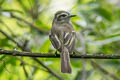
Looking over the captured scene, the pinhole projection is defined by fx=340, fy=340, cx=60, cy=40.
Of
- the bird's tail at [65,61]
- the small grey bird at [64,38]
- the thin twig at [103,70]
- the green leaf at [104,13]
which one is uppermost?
the green leaf at [104,13]

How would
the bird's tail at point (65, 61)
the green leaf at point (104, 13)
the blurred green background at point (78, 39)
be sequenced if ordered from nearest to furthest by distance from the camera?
the bird's tail at point (65, 61), the blurred green background at point (78, 39), the green leaf at point (104, 13)

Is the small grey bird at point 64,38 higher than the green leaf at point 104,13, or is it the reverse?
the green leaf at point 104,13

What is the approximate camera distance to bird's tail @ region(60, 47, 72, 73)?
5.15 metres

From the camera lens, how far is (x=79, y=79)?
242 inches

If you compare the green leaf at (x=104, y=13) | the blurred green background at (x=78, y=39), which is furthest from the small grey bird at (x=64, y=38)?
the green leaf at (x=104, y=13)

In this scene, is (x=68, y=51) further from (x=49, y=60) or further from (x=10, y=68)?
(x=10, y=68)

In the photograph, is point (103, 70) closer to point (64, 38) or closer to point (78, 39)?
point (78, 39)

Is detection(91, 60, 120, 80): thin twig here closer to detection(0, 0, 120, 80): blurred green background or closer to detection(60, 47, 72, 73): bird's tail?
detection(0, 0, 120, 80): blurred green background

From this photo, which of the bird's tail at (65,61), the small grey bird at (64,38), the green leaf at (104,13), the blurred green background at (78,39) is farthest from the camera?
the green leaf at (104,13)

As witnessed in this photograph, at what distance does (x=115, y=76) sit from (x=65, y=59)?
4.42 feet

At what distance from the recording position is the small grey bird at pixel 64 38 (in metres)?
5.33

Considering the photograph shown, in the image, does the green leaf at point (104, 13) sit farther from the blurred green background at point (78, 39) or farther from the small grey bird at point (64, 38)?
the small grey bird at point (64, 38)

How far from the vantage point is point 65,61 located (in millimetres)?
5312

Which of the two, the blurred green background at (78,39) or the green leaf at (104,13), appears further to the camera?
the green leaf at (104,13)
